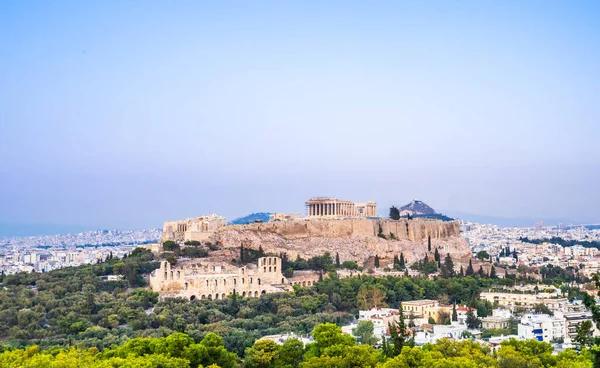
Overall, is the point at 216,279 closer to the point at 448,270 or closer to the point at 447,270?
the point at 447,270

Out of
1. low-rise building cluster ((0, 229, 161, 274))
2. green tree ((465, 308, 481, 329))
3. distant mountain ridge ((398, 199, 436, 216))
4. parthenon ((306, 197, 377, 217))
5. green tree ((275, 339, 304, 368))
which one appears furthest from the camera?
distant mountain ridge ((398, 199, 436, 216))

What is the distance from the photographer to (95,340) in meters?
37.3

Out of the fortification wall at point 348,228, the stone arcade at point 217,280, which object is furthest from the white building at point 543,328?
the fortification wall at point 348,228

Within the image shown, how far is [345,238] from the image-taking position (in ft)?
226

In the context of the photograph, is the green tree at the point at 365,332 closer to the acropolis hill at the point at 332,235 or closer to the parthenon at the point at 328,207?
the acropolis hill at the point at 332,235

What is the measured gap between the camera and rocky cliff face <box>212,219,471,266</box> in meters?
63.3

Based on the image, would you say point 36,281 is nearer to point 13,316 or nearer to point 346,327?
point 13,316

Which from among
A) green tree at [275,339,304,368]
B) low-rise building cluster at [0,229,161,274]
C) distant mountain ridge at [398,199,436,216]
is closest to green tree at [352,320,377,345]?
green tree at [275,339,304,368]

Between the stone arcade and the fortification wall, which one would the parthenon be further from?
the stone arcade

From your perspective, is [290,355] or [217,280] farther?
[217,280]

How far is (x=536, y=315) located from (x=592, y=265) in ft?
145

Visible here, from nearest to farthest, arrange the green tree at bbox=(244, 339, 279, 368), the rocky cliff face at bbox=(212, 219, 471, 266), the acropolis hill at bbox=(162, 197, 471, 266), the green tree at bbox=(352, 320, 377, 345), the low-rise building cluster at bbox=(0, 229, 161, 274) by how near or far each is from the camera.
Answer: the green tree at bbox=(244, 339, 279, 368)
the green tree at bbox=(352, 320, 377, 345)
the acropolis hill at bbox=(162, 197, 471, 266)
the rocky cliff face at bbox=(212, 219, 471, 266)
the low-rise building cluster at bbox=(0, 229, 161, 274)

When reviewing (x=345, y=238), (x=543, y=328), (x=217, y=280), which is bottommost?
(x=543, y=328)

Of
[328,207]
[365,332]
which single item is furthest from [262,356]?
[328,207]
